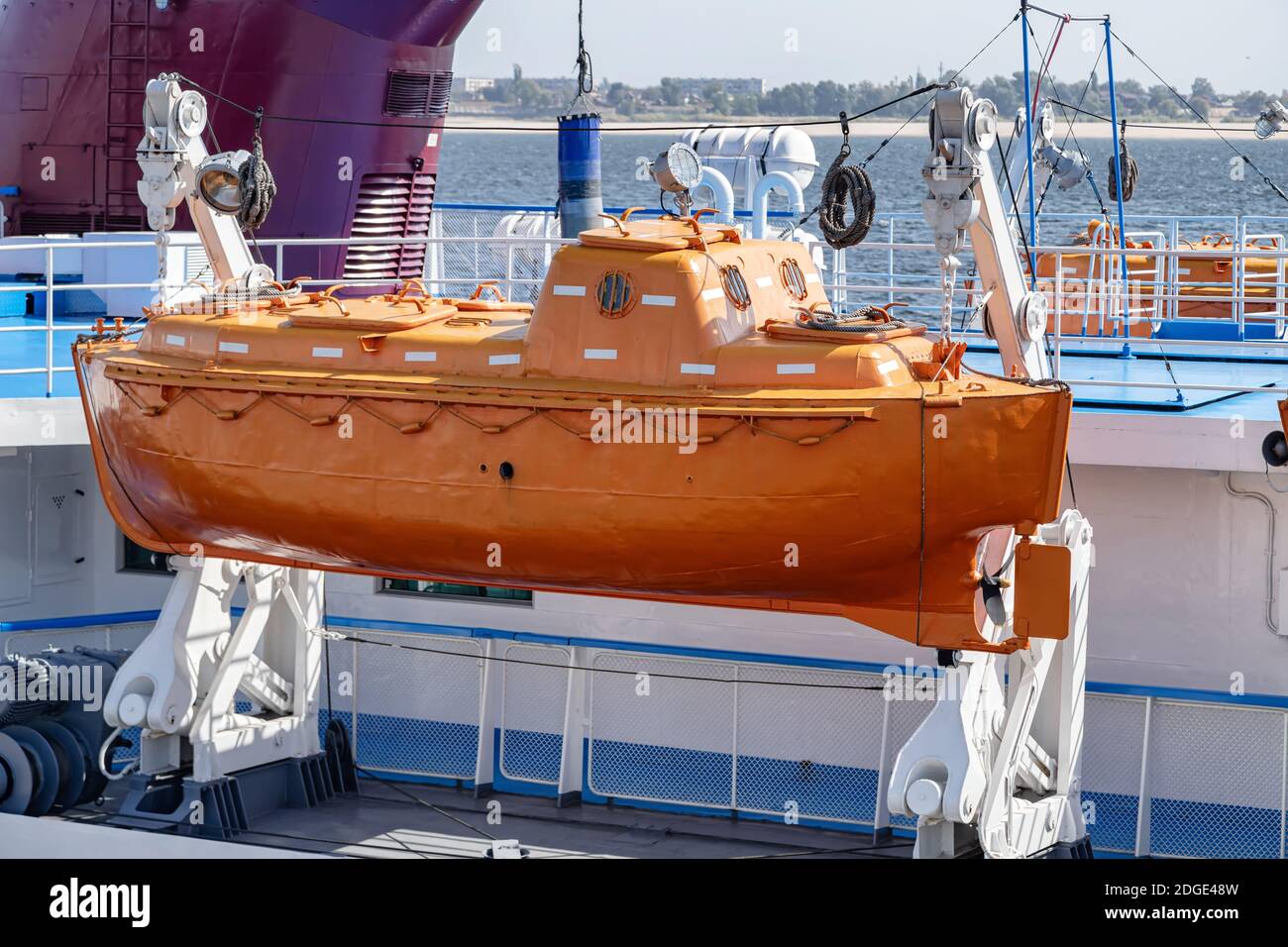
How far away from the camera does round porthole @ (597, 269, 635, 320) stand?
8867 millimetres

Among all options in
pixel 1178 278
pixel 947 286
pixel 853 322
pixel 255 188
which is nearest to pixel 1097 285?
pixel 1178 278

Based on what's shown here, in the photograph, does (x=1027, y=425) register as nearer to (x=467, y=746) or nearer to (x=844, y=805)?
(x=844, y=805)

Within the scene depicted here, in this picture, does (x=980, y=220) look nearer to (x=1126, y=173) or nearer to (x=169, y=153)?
(x=169, y=153)

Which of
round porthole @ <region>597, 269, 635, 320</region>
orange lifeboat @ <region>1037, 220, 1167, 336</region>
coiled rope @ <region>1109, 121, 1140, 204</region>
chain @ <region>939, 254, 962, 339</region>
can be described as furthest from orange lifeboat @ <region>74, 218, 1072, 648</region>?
coiled rope @ <region>1109, 121, 1140, 204</region>

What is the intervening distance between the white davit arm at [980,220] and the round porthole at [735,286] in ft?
3.30

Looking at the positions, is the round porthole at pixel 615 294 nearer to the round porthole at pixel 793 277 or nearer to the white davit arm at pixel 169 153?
the round porthole at pixel 793 277

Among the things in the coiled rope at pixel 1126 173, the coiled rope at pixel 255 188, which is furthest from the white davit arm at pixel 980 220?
the coiled rope at pixel 1126 173

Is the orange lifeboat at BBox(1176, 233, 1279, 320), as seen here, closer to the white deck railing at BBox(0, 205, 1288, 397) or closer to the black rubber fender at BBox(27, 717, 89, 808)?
the white deck railing at BBox(0, 205, 1288, 397)

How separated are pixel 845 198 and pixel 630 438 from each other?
182cm

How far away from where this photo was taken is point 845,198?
9.23m

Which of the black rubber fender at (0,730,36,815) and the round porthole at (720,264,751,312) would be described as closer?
the round porthole at (720,264,751,312)

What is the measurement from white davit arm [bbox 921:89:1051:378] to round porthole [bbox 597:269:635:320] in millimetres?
1561
